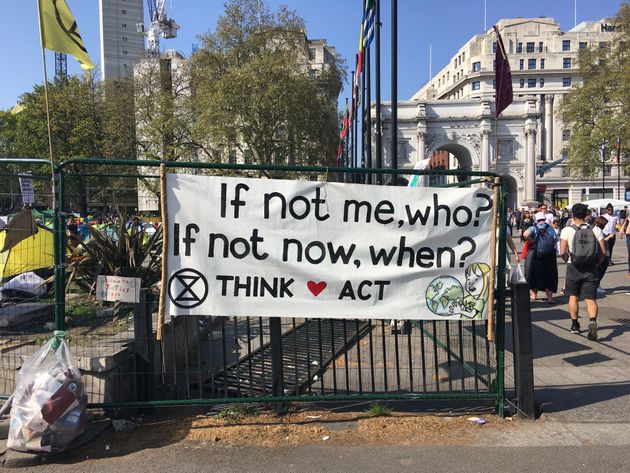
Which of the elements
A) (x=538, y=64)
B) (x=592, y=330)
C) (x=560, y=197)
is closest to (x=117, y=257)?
(x=592, y=330)

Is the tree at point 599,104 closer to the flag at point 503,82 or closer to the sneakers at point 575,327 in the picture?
the flag at point 503,82

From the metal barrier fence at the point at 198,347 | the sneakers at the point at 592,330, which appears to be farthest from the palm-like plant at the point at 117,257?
the sneakers at the point at 592,330

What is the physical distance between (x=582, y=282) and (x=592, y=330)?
647 millimetres

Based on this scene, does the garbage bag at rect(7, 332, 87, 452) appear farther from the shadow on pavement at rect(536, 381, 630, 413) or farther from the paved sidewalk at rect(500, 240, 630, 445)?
the shadow on pavement at rect(536, 381, 630, 413)

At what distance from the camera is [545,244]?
9070 mm

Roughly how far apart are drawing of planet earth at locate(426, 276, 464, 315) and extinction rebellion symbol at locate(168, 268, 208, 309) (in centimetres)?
184

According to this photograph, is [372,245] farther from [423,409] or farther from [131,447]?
[131,447]

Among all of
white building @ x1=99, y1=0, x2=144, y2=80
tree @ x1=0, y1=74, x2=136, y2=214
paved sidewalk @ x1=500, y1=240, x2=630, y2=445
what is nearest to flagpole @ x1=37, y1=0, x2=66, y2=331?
paved sidewalk @ x1=500, y1=240, x2=630, y2=445

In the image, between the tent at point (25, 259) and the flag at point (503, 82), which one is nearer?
the tent at point (25, 259)

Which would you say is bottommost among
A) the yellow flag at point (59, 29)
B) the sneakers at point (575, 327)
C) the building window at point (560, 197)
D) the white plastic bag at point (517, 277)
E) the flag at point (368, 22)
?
the sneakers at point (575, 327)

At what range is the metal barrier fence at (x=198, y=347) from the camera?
401 cm

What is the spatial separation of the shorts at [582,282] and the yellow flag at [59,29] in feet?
20.9

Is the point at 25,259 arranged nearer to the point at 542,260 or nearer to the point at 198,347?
the point at 198,347

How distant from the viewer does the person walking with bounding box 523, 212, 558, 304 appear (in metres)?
9.06
